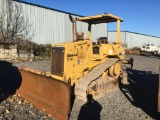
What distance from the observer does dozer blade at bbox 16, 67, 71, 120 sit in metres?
6.12

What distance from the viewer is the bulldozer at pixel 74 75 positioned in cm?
643

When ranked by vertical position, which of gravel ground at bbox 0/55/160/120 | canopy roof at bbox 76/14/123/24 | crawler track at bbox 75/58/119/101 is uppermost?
canopy roof at bbox 76/14/123/24

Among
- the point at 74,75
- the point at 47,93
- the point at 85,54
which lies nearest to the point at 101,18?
the point at 85,54

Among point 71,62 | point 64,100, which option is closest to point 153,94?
point 71,62

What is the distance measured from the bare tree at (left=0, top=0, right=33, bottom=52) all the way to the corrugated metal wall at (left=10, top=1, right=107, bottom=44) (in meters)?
0.67

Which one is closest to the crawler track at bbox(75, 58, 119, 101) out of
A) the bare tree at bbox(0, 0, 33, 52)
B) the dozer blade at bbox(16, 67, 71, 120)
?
the dozer blade at bbox(16, 67, 71, 120)

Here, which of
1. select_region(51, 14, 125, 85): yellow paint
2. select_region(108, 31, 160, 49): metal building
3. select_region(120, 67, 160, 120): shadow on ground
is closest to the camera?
select_region(120, 67, 160, 120): shadow on ground

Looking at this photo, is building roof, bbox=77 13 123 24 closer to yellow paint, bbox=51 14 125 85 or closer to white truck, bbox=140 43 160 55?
yellow paint, bbox=51 14 125 85

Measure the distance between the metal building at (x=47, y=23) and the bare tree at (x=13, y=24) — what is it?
537 mm

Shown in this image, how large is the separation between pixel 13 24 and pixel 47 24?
4287mm

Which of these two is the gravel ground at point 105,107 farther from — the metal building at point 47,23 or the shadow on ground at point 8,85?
the metal building at point 47,23

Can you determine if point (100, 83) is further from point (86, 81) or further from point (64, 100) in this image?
point (64, 100)

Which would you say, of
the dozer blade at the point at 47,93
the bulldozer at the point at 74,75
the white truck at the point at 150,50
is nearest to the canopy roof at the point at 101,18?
the bulldozer at the point at 74,75

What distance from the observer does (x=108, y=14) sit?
861cm
